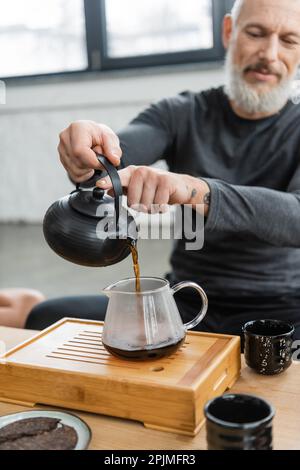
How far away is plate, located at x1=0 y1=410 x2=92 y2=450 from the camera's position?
82 centimetres

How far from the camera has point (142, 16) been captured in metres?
4.25

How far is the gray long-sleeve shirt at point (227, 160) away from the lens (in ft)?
5.15

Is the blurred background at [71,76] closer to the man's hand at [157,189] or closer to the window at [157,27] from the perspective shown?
the window at [157,27]

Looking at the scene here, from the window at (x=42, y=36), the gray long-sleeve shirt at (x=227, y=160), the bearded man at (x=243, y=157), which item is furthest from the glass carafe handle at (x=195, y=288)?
the window at (x=42, y=36)

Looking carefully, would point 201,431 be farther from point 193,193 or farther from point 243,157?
point 243,157

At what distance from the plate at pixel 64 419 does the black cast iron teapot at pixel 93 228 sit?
0.26 m

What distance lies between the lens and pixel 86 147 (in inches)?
47.3

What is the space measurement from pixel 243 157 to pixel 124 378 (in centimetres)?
94

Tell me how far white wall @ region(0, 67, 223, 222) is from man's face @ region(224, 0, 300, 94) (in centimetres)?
237

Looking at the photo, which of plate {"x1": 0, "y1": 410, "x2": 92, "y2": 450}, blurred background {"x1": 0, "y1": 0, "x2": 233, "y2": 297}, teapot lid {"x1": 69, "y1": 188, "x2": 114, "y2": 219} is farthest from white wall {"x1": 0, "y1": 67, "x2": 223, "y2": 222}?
plate {"x1": 0, "y1": 410, "x2": 92, "y2": 450}

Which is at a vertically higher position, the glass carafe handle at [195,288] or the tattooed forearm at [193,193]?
the tattooed forearm at [193,193]

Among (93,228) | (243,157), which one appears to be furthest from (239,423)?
(243,157)

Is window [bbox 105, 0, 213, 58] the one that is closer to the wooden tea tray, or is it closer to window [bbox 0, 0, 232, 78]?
window [bbox 0, 0, 232, 78]
